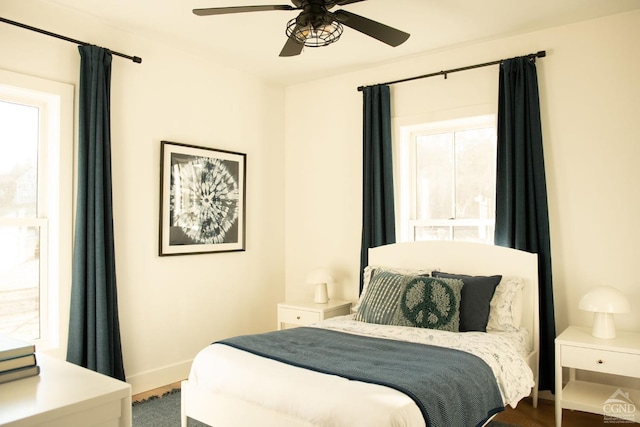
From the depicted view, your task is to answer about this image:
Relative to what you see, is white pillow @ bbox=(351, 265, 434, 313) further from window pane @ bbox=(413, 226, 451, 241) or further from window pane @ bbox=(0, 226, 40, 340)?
window pane @ bbox=(0, 226, 40, 340)

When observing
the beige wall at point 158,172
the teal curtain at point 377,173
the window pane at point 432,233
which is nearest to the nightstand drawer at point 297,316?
the beige wall at point 158,172

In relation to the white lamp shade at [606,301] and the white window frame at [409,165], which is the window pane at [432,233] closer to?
the white window frame at [409,165]

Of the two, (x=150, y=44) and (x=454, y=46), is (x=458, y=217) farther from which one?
(x=150, y=44)

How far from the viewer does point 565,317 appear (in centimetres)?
347

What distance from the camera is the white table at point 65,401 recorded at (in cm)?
104

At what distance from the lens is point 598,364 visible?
286 centimetres

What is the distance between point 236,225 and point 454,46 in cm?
239

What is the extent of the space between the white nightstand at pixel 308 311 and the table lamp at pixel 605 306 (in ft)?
6.38

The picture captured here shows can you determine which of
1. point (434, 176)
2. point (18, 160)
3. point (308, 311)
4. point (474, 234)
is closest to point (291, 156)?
point (434, 176)

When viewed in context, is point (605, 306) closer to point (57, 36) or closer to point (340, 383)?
point (340, 383)

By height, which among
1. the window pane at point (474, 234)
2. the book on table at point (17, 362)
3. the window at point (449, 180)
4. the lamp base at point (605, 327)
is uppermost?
the window at point (449, 180)

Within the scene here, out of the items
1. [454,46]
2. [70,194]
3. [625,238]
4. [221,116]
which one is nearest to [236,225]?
[221,116]

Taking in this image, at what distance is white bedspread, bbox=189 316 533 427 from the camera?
1.96 m

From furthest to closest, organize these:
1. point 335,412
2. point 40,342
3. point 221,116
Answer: point 221,116, point 40,342, point 335,412
